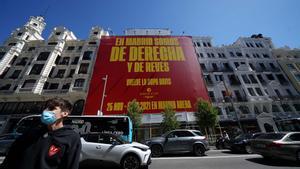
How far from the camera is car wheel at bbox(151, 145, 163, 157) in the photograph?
10242 millimetres

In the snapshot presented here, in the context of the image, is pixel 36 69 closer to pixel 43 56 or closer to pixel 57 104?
pixel 43 56

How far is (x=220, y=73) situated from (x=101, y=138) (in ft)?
100

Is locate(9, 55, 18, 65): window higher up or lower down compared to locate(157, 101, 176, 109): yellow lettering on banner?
higher up

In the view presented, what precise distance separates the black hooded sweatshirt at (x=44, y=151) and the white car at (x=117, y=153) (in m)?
5.01

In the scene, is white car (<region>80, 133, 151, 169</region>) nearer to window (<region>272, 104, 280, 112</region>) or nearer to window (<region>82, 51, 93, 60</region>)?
window (<region>82, 51, 93, 60</region>)

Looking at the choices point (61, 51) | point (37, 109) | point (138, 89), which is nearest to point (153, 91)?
point (138, 89)

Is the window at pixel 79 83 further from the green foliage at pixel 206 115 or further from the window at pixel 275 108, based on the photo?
the window at pixel 275 108

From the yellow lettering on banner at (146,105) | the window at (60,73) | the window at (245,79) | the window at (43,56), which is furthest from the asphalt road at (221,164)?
the window at (43,56)

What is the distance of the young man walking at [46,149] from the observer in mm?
1711

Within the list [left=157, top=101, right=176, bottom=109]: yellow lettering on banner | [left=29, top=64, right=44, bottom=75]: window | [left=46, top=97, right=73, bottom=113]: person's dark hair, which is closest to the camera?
[left=46, top=97, right=73, bottom=113]: person's dark hair

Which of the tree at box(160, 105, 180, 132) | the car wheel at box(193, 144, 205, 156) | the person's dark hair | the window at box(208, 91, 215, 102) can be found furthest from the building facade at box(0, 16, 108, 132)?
the person's dark hair

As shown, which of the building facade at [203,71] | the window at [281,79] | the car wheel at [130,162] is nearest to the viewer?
the car wheel at [130,162]

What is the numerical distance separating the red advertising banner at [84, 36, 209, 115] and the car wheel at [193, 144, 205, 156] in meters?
13.4

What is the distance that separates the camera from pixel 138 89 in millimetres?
25797
